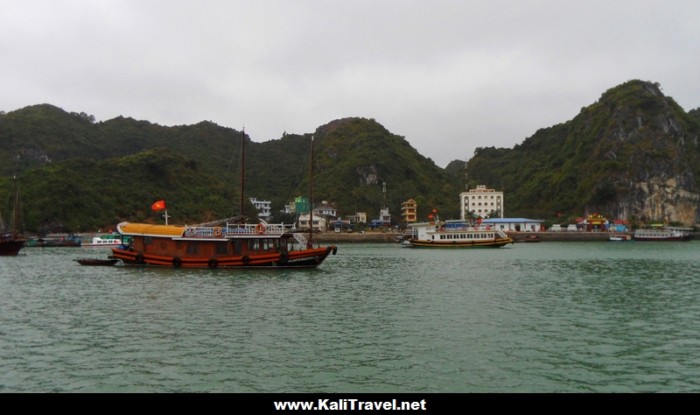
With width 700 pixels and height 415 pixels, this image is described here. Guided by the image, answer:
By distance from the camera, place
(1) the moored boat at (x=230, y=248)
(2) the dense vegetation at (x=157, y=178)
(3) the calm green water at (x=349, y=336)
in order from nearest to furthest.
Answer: (3) the calm green water at (x=349, y=336)
(1) the moored boat at (x=230, y=248)
(2) the dense vegetation at (x=157, y=178)

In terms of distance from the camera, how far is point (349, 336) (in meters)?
17.6

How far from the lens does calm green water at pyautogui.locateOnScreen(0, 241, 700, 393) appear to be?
1292cm

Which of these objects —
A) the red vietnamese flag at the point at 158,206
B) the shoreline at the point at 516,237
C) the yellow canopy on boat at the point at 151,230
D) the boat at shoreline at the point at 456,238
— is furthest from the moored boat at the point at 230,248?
the shoreline at the point at 516,237

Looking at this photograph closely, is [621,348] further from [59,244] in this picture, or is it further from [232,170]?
[232,170]

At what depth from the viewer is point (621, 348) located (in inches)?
630

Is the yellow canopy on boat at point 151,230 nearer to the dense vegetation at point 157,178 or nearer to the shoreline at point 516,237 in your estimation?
the dense vegetation at point 157,178

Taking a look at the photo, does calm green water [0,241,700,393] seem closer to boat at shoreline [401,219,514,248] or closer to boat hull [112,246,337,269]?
boat hull [112,246,337,269]

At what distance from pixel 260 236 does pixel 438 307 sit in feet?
→ 67.3

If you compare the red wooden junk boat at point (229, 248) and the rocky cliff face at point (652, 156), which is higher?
the rocky cliff face at point (652, 156)

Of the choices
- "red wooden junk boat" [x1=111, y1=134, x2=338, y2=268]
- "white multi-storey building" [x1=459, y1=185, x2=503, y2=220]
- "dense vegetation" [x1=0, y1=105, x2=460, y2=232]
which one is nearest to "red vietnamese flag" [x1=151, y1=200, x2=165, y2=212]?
"red wooden junk boat" [x1=111, y1=134, x2=338, y2=268]

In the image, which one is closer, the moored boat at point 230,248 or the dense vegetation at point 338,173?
the moored boat at point 230,248

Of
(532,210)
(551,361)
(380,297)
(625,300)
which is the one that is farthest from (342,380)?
(532,210)

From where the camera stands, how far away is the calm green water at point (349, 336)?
1292cm
